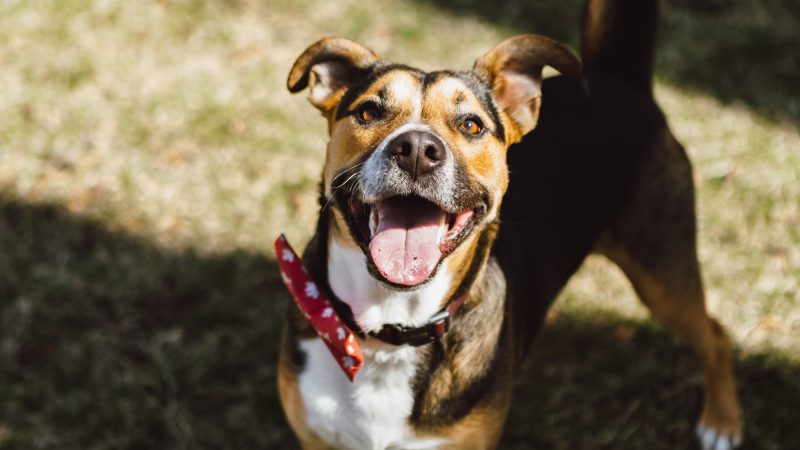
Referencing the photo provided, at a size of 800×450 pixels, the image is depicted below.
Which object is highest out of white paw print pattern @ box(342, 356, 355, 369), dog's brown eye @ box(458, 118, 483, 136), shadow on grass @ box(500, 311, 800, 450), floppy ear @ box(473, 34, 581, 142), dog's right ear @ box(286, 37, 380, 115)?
dog's right ear @ box(286, 37, 380, 115)

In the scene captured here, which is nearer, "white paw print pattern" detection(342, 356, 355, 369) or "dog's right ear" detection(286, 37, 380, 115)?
"white paw print pattern" detection(342, 356, 355, 369)

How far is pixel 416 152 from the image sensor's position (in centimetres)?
270

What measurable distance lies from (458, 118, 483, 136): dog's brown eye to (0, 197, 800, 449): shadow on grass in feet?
6.40

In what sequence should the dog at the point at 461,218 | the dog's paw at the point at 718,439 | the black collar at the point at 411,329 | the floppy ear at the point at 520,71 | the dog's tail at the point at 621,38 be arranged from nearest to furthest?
the dog at the point at 461,218
the black collar at the point at 411,329
the floppy ear at the point at 520,71
the dog's tail at the point at 621,38
the dog's paw at the point at 718,439

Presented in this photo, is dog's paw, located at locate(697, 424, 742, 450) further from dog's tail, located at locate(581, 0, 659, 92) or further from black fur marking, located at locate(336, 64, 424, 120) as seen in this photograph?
black fur marking, located at locate(336, 64, 424, 120)

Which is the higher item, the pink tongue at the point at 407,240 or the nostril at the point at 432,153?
the nostril at the point at 432,153

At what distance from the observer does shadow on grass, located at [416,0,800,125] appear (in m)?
6.54

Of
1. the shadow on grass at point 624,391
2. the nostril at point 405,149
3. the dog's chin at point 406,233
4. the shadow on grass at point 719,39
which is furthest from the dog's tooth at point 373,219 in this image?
the shadow on grass at point 719,39

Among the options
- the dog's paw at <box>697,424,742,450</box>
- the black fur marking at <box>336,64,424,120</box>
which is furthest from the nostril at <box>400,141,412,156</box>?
the dog's paw at <box>697,424,742,450</box>

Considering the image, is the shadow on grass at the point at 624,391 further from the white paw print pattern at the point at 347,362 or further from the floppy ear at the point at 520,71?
the floppy ear at the point at 520,71

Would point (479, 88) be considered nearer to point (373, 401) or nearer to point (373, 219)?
point (373, 219)

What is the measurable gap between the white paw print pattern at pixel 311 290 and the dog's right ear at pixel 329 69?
0.81 meters

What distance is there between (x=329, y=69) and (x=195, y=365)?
6.75ft

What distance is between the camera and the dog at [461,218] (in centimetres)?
285
